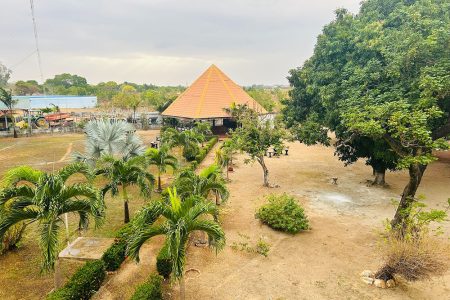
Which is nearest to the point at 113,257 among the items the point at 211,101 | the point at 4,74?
the point at 211,101

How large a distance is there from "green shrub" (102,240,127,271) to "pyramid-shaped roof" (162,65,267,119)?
90.7 feet

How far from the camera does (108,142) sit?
1605 cm

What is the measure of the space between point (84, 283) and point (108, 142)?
959cm

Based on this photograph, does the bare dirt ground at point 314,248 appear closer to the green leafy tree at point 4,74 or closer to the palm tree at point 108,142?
the palm tree at point 108,142

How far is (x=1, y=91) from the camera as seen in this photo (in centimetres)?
3297

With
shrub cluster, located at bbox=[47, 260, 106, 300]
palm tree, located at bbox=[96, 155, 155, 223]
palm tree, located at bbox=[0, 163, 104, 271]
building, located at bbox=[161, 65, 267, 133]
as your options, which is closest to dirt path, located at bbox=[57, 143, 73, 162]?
building, located at bbox=[161, 65, 267, 133]

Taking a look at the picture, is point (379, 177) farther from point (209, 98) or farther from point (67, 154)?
point (209, 98)

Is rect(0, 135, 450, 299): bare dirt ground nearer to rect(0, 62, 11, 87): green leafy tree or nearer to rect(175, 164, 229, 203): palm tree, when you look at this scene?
rect(175, 164, 229, 203): palm tree

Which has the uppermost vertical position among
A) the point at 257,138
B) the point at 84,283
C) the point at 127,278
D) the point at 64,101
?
the point at 64,101

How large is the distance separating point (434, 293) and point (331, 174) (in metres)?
12.5

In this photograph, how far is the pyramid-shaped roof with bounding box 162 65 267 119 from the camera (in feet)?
123

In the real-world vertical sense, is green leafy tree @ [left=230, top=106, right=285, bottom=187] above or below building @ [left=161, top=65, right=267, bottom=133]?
below

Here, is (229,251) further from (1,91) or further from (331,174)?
(1,91)

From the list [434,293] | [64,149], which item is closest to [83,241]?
[434,293]
